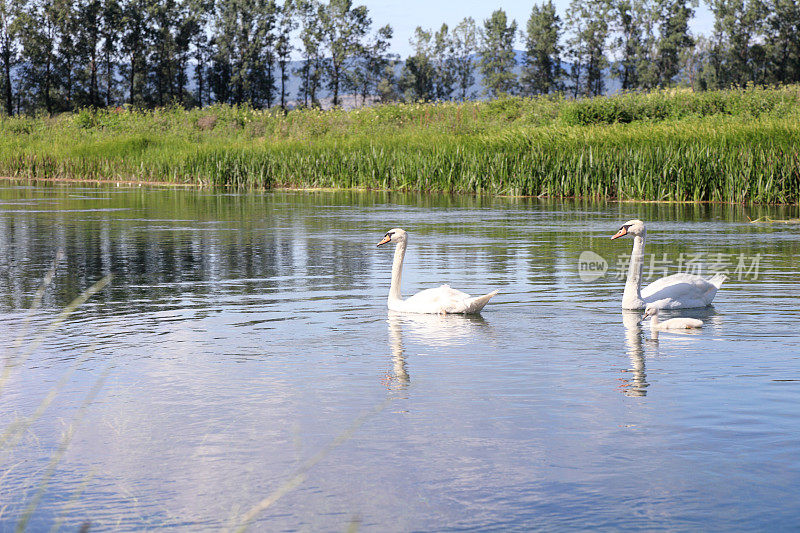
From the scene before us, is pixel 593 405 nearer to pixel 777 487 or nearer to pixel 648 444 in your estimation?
pixel 648 444

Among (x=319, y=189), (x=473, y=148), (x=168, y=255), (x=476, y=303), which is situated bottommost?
(x=476, y=303)

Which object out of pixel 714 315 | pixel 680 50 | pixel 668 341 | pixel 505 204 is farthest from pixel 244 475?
pixel 680 50

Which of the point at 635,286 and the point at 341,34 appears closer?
the point at 635,286

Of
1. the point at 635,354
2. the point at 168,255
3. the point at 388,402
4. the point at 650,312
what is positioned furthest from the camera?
the point at 168,255

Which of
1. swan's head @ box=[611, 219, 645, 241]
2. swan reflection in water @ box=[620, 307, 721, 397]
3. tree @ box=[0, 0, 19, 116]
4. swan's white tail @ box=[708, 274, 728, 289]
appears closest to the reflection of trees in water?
swan's head @ box=[611, 219, 645, 241]

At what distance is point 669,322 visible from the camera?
9938 mm

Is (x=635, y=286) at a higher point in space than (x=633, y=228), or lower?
lower

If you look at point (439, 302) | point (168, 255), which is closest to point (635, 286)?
point (439, 302)

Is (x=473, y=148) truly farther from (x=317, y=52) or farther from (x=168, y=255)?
(x=317, y=52)

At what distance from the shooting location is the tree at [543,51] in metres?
114

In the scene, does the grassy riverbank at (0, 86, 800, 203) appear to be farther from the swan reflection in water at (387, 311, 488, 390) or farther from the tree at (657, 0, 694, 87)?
the tree at (657, 0, 694, 87)

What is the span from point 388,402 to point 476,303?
345 centimetres

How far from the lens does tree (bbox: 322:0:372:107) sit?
111688 mm

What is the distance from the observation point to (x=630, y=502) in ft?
16.3
